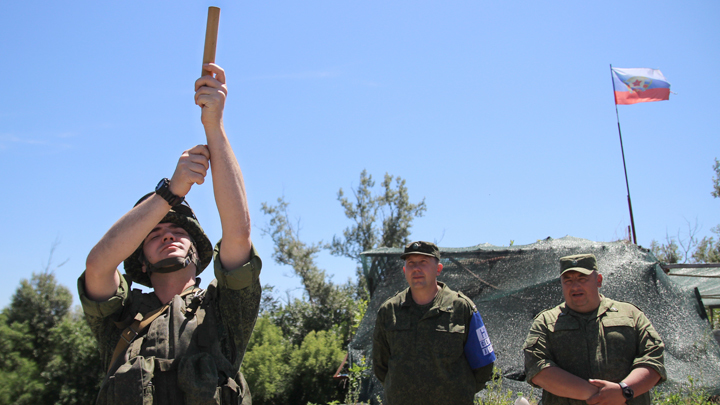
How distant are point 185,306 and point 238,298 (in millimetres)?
265

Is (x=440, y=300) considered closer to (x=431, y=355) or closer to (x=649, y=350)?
(x=431, y=355)

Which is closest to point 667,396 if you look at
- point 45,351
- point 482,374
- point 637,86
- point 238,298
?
point 482,374

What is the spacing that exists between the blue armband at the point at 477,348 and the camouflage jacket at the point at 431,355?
0.04m

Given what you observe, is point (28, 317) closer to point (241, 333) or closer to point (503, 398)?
point (503, 398)

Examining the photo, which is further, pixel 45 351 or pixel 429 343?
pixel 45 351

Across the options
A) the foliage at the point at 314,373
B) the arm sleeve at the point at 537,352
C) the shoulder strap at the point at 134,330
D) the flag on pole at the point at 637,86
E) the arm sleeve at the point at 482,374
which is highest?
the flag on pole at the point at 637,86

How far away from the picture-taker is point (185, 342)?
2070mm

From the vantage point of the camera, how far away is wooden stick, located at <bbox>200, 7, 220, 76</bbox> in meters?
2.16

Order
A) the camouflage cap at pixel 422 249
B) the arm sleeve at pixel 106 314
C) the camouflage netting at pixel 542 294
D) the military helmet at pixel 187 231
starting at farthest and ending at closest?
1. the camouflage netting at pixel 542 294
2. the camouflage cap at pixel 422 249
3. the military helmet at pixel 187 231
4. the arm sleeve at pixel 106 314

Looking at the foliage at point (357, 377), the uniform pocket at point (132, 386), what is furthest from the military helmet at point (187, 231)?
the foliage at point (357, 377)

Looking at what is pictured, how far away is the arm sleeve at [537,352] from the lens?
3.70 meters

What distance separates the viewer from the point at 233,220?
2.01m

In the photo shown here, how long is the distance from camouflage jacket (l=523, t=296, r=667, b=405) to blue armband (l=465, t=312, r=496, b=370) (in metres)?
0.31

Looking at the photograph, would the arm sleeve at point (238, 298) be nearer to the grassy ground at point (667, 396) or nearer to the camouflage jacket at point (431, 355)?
the camouflage jacket at point (431, 355)
